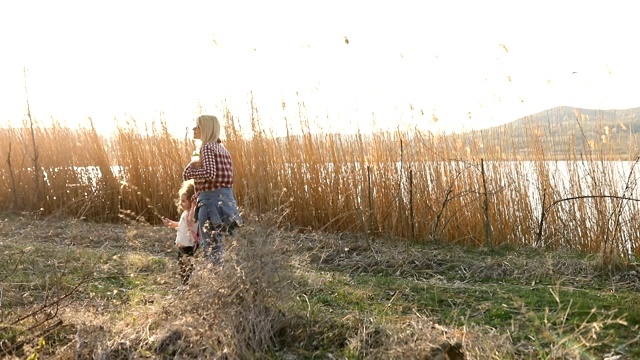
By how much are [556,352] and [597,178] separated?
333cm

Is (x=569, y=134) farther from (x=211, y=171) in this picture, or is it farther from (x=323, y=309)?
(x=323, y=309)

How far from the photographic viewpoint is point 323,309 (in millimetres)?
3840

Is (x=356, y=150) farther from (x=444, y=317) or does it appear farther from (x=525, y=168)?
(x=444, y=317)

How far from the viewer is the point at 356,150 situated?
269 inches

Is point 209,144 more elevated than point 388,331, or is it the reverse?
point 209,144

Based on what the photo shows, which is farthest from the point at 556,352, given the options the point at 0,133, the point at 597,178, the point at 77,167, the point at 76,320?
the point at 0,133

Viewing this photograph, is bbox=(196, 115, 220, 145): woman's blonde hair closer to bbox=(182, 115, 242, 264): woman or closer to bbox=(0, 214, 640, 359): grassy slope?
bbox=(182, 115, 242, 264): woman

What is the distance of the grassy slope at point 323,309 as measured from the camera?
3.10 meters

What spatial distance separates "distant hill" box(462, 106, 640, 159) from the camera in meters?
5.94

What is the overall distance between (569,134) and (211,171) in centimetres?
302

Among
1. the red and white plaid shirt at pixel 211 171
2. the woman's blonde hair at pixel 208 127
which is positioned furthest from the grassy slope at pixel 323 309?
the woman's blonde hair at pixel 208 127

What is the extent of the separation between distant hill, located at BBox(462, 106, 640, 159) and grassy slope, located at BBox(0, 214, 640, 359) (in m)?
1.13

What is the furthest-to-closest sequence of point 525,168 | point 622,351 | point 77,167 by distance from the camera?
1. point 77,167
2. point 525,168
3. point 622,351

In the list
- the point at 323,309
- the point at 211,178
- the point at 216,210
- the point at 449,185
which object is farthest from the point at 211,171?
the point at 449,185
